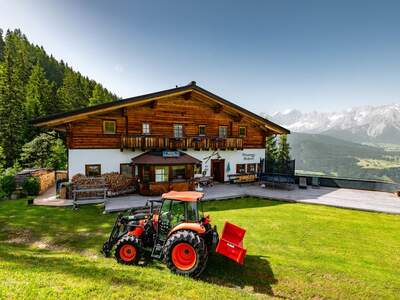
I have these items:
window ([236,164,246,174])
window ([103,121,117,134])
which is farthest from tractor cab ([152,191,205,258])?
window ([236,164,246,174])

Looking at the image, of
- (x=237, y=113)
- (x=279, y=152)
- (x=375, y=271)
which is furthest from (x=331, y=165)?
(x=375, y=271)

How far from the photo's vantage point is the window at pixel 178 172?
1655 cm

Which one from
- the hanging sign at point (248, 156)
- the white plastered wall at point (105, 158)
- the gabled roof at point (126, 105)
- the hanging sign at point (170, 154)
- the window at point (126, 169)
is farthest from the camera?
the hanging sign at point (248, 156)

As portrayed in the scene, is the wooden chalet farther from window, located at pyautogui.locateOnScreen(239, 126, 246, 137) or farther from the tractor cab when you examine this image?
the tractor cab

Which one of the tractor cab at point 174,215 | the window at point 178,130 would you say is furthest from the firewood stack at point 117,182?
the tractor cab at point 174,215

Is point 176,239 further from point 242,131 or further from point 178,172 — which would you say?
point 242,131

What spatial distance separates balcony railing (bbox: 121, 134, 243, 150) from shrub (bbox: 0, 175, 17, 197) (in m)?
7.29

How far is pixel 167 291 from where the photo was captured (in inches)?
185

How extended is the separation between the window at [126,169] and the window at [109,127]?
8.48 ft

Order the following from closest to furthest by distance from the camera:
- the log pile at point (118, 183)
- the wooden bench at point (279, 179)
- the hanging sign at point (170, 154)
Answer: the log pile at point (118, 183), the hanging sign at point (170, 154), the wooden bench at point (279, 179)

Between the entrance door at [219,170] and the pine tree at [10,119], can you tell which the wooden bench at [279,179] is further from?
the pine tree at [10,119]

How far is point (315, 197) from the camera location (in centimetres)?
1598

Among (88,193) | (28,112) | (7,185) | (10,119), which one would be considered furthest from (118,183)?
(28,112)

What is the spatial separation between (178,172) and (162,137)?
3208mm
